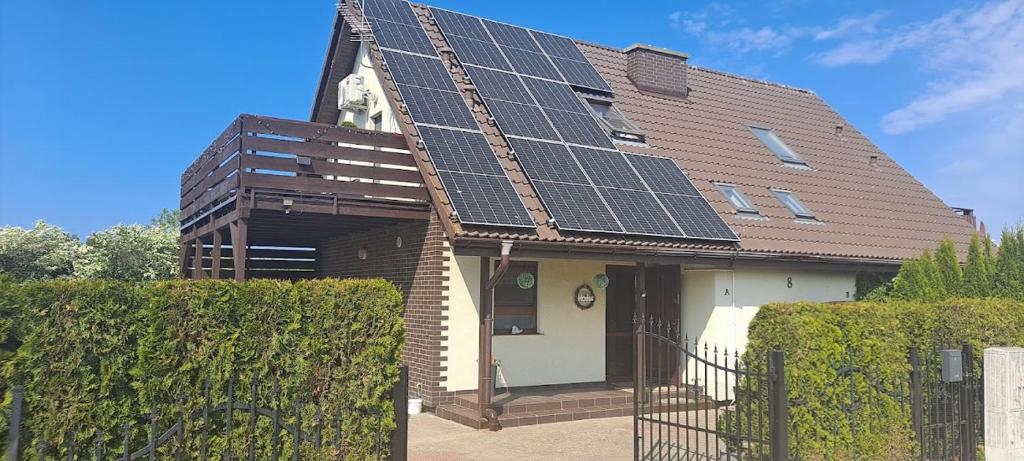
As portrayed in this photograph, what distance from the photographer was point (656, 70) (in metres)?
18.4

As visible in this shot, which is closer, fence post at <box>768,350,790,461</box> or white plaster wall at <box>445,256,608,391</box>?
fence post at <box>768,350,790,461</box>

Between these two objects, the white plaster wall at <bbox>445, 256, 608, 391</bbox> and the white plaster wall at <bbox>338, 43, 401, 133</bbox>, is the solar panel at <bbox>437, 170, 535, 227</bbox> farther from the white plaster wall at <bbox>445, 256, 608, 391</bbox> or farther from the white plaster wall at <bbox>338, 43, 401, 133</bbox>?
the white plaster wall at <bbox>338, 43, 401, 133</bbox>

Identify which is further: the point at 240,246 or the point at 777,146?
the point at 777,146

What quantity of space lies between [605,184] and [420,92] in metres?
3.69

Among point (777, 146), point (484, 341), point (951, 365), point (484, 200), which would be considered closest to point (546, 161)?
point (484, 200)

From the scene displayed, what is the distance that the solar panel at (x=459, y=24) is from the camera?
16.1 meters

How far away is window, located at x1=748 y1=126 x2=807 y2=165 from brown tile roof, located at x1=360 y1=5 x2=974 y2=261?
0.33 meters

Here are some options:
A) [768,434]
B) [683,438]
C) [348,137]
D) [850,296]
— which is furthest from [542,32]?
[768,434]

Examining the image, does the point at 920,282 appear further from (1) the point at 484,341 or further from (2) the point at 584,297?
(1) the point at 484,341

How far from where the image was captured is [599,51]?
62.0 feet

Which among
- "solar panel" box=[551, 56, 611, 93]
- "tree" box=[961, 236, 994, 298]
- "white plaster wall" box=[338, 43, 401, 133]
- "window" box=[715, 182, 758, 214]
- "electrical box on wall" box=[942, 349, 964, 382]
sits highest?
"solar panel" box=[551, 56, 611, 93]

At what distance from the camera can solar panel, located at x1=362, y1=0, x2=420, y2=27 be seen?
15.1 meters

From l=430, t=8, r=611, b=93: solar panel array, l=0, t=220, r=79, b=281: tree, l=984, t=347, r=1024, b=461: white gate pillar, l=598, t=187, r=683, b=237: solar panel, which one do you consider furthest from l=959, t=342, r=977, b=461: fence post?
l=0, t=220, r=79, b=281: tree

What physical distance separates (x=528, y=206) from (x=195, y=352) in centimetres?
743
